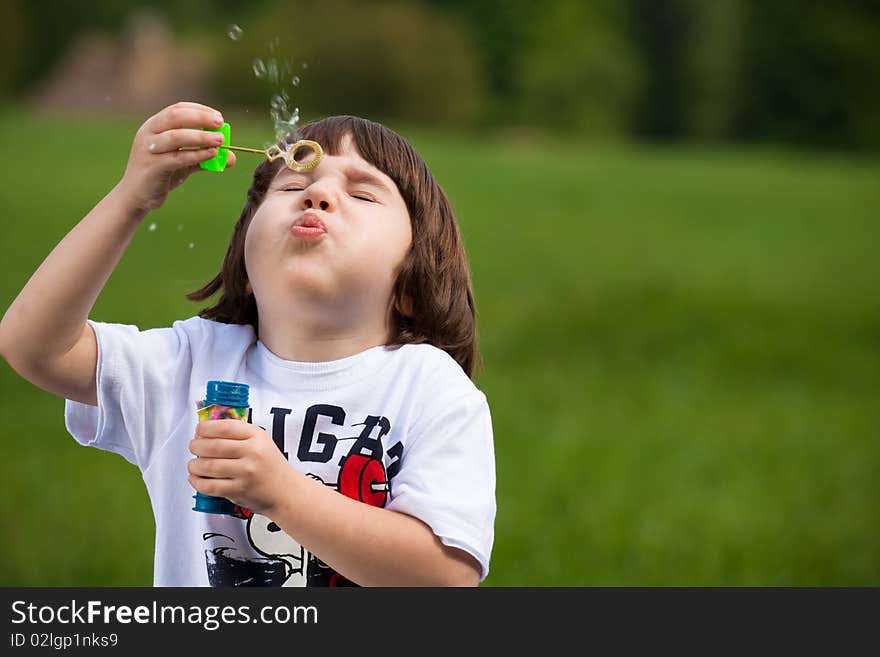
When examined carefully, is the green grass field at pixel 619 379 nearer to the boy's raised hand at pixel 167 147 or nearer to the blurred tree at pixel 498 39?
the boy's raised hand at pixel 167 147

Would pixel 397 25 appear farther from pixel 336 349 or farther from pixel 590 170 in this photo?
pixel 336 349

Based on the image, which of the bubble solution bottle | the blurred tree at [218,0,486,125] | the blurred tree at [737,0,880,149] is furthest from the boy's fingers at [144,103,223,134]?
the blurred tree at [737,0,880,149]

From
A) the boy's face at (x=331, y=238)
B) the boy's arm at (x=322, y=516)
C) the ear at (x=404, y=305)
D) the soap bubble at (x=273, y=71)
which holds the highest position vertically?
Result: the soap bubble at (x=273, y=71)

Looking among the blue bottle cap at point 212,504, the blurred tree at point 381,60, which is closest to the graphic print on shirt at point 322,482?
the blue bottle cap at point 212,504

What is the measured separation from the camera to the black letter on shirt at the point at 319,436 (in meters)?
1.56

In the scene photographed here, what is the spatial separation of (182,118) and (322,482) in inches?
20.5

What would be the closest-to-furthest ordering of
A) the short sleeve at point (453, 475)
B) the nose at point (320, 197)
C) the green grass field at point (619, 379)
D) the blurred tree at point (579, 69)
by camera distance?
the short sleeve at point (453, 475) → the nose at point (320, 197) → the green grass field at point (619, 379) → the blurred tree at point (579, 69)

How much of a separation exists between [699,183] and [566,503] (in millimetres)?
12798

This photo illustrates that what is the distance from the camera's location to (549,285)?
32.7ft

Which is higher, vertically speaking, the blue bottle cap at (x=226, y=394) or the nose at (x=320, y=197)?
the nose at (x=320, y=197)

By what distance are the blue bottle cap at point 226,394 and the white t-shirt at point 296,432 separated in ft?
0.62

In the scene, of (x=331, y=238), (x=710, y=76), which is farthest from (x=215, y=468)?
(x=710, y=76)

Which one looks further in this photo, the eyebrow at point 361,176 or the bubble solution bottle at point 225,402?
the eyebrow at point 361,176

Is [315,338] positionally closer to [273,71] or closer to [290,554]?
[290,554]
